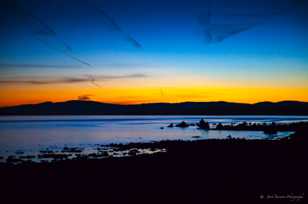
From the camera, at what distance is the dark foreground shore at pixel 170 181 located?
13.5m

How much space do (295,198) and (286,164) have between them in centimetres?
831

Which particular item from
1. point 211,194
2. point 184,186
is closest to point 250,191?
point 211,194

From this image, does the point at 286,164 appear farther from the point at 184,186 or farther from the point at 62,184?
the point at 62,184

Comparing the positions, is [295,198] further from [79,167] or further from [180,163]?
[79,167]

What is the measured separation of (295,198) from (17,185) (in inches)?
528

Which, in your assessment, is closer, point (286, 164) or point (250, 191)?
point (250, 191)

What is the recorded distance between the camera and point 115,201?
13.2 metres

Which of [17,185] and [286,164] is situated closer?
[17,185]

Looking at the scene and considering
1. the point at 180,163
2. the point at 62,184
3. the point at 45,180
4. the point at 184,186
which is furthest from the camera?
the point at 180,163

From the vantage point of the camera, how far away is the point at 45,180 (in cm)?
1827

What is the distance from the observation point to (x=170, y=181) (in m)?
16.7

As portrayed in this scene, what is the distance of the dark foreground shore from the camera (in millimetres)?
13484

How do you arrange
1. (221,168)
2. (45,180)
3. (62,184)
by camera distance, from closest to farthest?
1. (62,184)
2. (45,180)
3. (221,168)

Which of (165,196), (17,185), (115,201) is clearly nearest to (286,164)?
(165,196)
